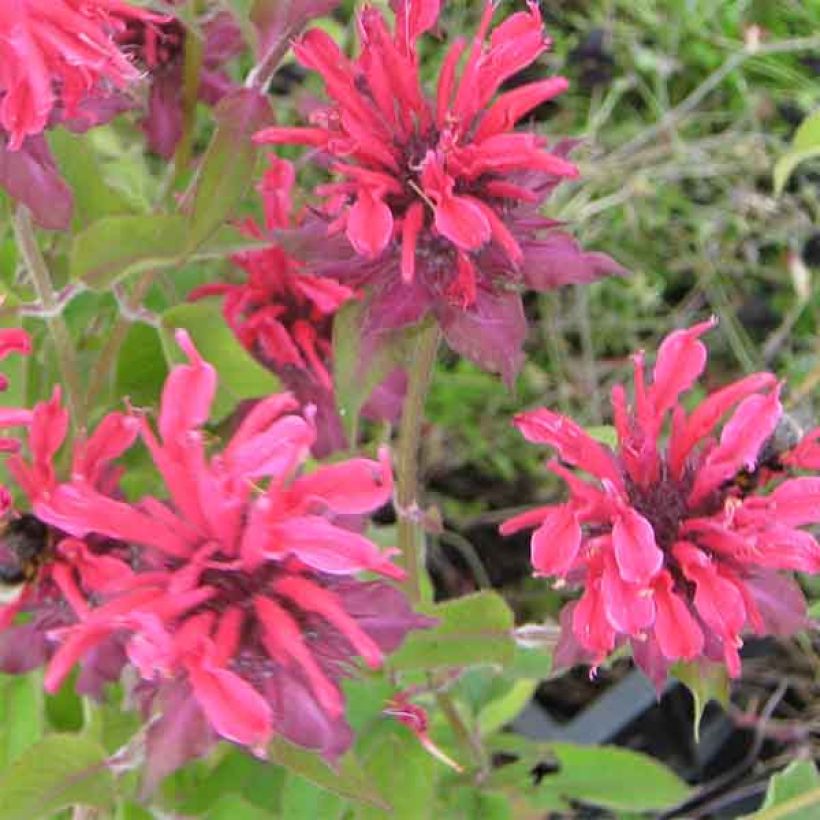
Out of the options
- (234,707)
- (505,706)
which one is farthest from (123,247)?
(505,706)

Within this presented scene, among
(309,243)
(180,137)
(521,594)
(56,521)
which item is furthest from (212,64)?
(521,594)

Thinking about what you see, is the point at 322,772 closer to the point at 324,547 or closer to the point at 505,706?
the point at 324,547

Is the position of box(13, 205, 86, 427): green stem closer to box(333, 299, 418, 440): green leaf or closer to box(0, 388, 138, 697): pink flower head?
box(0, 388, 138, 697): pink flower head

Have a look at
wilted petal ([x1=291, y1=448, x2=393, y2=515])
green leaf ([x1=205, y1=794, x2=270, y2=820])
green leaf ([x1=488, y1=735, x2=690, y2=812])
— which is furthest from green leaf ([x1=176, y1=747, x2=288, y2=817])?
wilted petal ([x1=291, y1=448, x2=393, y2=515])

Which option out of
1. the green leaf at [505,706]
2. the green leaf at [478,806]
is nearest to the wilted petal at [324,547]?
the green leaf at [478,806]

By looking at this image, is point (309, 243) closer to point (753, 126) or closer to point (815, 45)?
point (815, 45)
